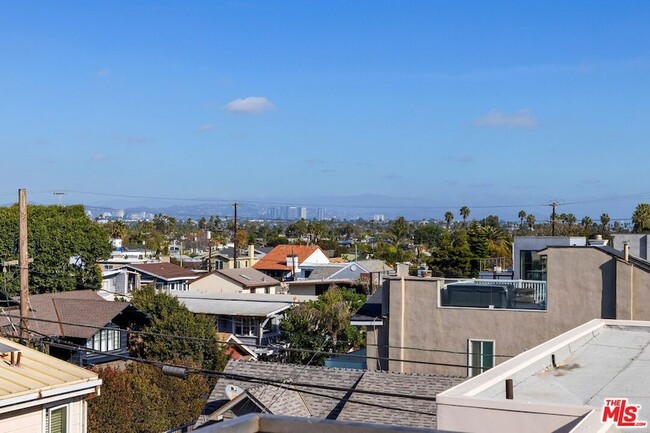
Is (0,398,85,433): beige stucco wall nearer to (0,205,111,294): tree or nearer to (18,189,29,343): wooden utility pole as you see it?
(18,189,29,343): wooden utility pole

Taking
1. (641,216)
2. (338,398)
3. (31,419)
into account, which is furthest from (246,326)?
(641,216)

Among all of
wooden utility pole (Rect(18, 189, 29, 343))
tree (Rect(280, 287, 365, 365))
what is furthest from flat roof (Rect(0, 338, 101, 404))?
tree (Rect(280, 287, 365, 365))

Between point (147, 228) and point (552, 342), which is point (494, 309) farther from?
point (147, 228)

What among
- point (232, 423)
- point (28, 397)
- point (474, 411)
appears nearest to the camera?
point (232, 423)

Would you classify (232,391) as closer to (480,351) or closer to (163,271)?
(480,351)

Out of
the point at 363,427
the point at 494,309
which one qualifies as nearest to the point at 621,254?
the point at 494,309

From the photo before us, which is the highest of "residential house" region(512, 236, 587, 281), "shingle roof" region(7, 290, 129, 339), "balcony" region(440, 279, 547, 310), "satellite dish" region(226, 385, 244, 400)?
"residential house" region(512, 236, 587, 281)

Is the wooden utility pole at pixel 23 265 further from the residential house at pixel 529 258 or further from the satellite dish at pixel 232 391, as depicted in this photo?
the residential house at pixel 529 258

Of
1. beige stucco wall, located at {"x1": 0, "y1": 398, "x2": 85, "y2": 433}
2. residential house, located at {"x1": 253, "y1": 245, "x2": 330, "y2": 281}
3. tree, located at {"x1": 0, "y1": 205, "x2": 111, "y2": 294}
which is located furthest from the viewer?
residential house, located at {"x1": 253, "y1": 245, "x2": 330, "y2": 281}

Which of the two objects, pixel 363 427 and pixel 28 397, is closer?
pixel 363 427
